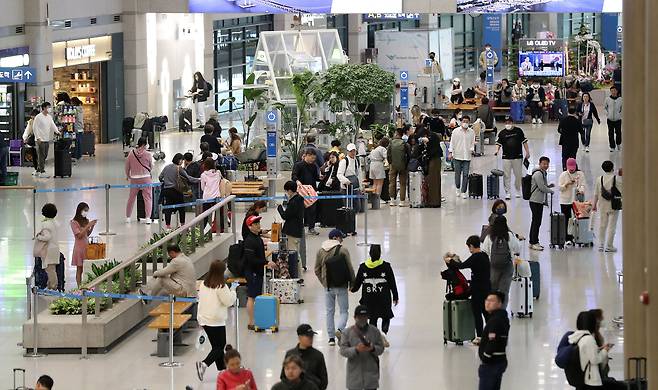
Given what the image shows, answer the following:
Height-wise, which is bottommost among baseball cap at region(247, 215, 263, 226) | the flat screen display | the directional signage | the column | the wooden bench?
the wooden bench

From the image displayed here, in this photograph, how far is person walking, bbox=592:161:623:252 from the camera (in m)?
22.8

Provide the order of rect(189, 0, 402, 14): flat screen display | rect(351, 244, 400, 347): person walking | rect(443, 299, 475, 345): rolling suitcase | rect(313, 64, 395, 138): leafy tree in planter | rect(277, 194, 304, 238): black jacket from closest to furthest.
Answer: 1. rect(351, 244, 400, 347): person walking
2. rect(443, 299, 475, 345): rolling suitcase
3. rect(277, 194, 304, 238): black jacket
4. rect(313, 64, 395, 138): leafy tree in planter
5. rect(189, 0, 402, 14): flat screen display

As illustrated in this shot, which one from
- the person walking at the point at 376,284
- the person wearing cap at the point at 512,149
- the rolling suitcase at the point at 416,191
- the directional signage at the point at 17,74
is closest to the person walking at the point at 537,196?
the person wearing cap at the point at 512,149

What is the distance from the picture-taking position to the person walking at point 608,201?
22.8 meters

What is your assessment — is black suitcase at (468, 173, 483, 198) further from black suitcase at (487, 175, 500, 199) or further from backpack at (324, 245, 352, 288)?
backpack at (324, 245, 352, 288)

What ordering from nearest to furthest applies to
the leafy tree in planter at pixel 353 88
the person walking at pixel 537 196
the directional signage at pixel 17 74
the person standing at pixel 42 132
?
the person walking at pixel 537 196
the person standing at pixel 42 132
the leafy tree in planter at pixel 353 88
the directional signage at pixel 17 74

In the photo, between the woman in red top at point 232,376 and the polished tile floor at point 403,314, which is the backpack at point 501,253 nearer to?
the polished tile floor at point 403,314

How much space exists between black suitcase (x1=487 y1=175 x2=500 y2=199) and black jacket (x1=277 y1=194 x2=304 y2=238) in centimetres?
907

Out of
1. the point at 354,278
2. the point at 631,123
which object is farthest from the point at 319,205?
the point at 631,123

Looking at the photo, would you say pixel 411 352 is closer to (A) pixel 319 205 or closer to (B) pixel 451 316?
(B) pixel 451 316

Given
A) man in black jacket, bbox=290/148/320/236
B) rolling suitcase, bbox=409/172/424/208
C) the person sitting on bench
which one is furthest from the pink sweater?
the person sitting on bench

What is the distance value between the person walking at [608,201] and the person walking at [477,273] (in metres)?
5.43

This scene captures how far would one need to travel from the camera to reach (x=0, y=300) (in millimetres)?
20734

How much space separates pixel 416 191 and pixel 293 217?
7.76m
